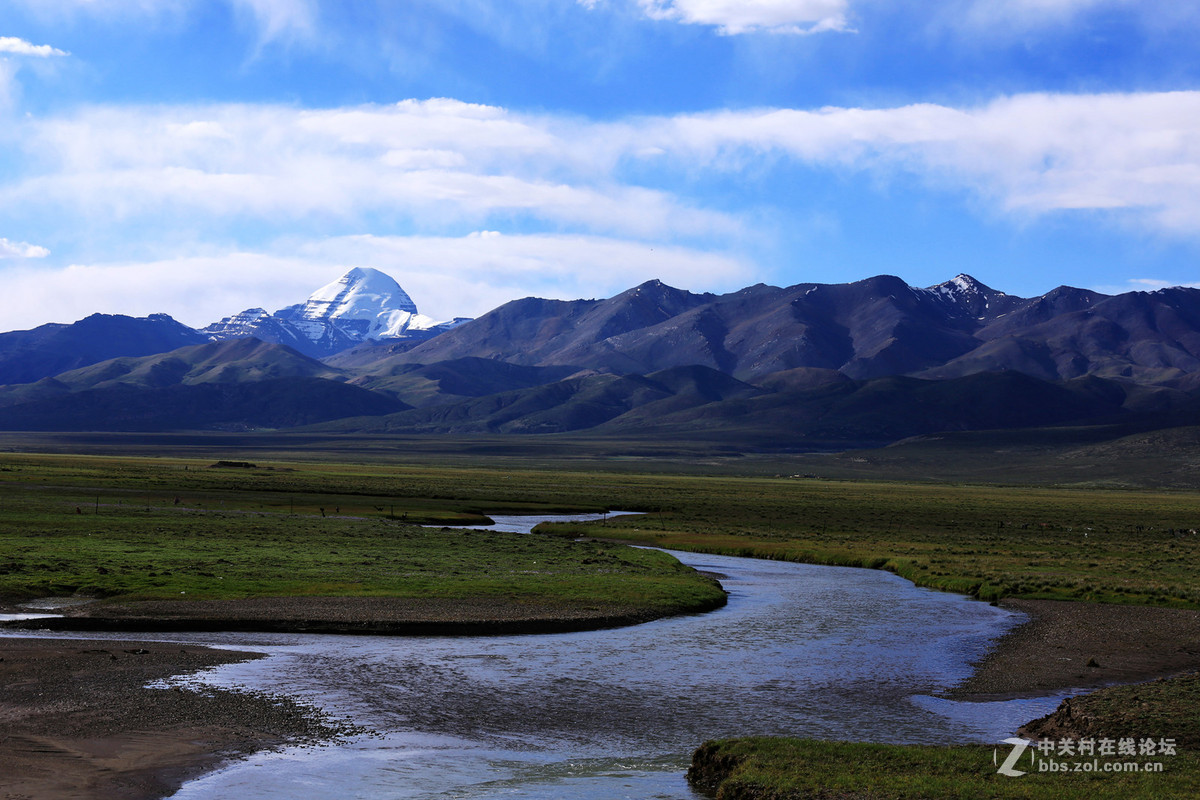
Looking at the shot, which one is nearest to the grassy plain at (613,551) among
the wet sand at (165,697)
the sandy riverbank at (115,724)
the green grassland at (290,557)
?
the green grassland at (290,557)

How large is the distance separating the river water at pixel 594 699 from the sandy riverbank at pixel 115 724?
43.5 inches

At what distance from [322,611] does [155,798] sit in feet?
67.2

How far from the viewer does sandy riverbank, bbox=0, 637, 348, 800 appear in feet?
65.4

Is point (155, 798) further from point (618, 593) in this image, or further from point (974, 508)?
point (974, 508)

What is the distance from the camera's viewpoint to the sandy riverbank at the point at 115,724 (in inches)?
784

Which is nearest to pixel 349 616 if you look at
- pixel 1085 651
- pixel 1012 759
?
pixel 1012 759

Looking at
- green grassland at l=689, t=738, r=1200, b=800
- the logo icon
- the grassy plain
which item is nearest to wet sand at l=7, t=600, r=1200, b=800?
the logo icon

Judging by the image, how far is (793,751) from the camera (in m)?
21.4

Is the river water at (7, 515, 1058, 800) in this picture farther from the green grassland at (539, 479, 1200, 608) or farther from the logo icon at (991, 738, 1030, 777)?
the green grassland at (539, 479, 1200, 608)

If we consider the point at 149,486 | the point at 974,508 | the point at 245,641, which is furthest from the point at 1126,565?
the point at 149,486

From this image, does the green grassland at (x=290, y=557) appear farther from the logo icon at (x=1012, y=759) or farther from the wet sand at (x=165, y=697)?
the logo icon at (x=1012, y=759)

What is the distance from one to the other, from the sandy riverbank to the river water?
1106mm


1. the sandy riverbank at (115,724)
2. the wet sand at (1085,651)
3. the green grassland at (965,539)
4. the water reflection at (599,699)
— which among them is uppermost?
the sandy riverbank at (115,724)

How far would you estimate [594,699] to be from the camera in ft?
92.2
